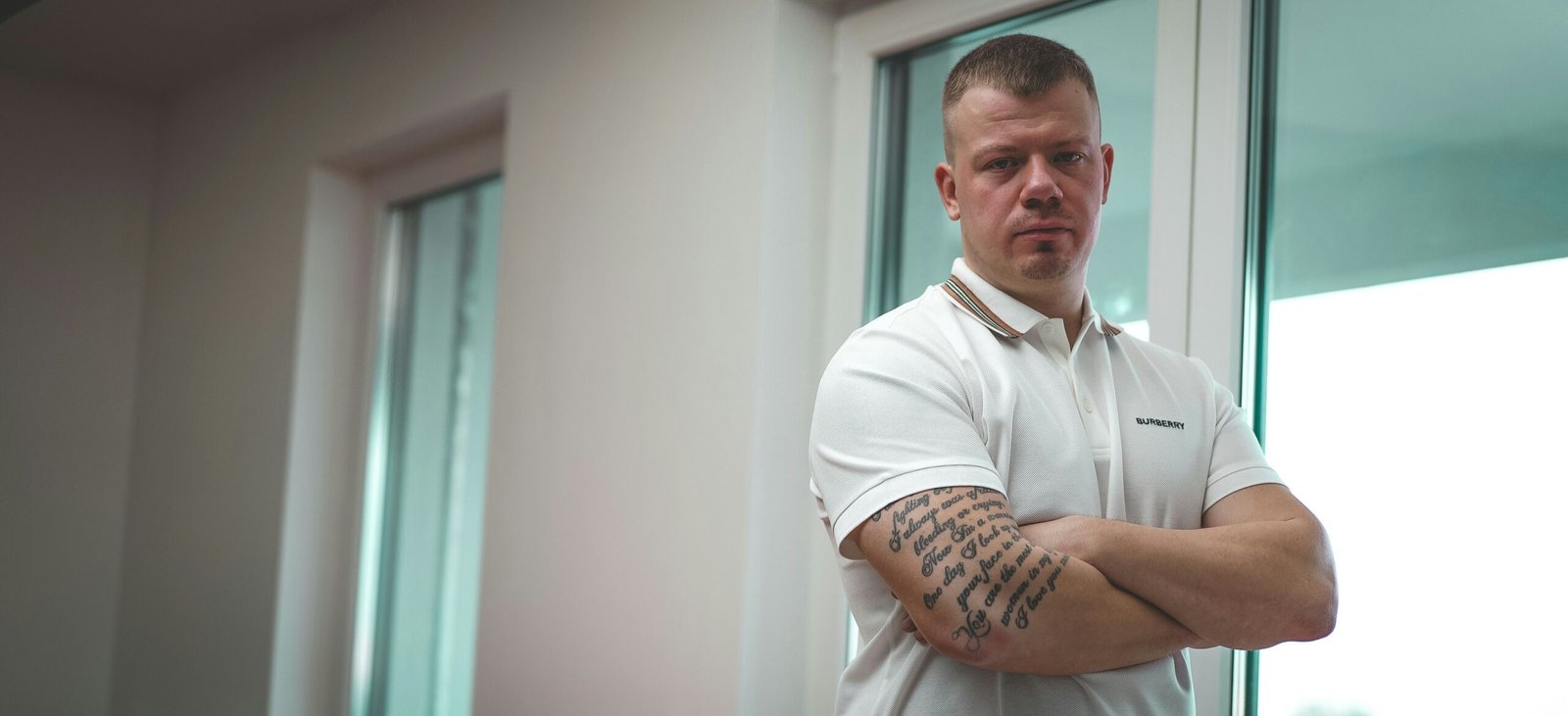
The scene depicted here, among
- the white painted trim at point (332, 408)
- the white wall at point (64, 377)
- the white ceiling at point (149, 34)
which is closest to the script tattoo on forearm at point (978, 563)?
the white painted trim at point (332, 408)

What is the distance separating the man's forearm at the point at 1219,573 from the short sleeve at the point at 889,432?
112 mm

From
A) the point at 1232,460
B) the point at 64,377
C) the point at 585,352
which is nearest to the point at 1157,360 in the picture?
the point at 1232,460

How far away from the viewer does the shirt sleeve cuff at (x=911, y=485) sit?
1230mm

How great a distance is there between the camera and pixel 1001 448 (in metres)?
1.30

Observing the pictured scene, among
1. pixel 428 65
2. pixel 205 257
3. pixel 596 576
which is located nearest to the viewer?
pixel 596 576

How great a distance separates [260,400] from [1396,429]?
300 centimetres

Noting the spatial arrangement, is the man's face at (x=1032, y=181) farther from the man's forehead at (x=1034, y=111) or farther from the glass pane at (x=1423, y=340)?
the glass pane at (x=1423, y=340)

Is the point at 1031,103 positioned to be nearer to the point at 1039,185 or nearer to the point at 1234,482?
the point at 1039,185

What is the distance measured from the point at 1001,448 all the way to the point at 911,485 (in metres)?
0.12

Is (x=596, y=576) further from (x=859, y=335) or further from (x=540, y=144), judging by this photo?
(x=859, y=335)

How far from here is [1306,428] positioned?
5.64ft

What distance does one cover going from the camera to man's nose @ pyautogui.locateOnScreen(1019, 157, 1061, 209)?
1362mm

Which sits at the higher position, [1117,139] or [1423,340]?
[1117,139]

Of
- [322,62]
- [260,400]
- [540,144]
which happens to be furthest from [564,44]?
[260,400]
